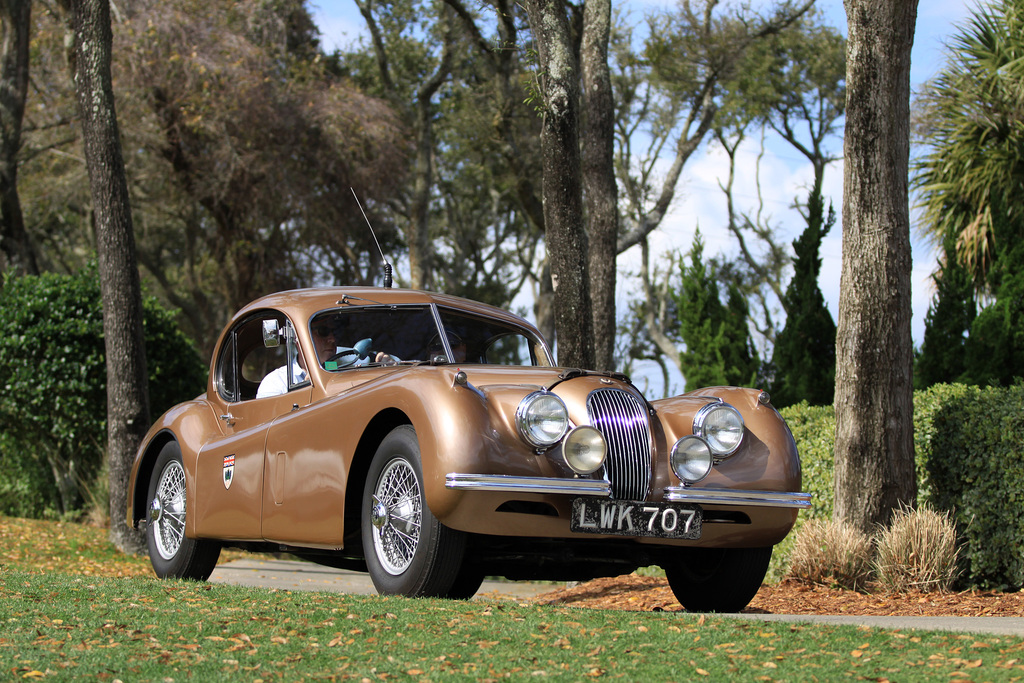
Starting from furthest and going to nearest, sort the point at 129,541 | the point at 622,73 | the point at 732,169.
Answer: the point at 732,169, the point at 622,73, the point at 129,541

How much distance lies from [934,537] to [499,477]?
4.19 m

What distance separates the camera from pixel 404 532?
5469 millimetres

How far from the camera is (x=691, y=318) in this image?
61.3 feet

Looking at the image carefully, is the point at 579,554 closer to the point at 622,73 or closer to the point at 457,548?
the point at 457,548

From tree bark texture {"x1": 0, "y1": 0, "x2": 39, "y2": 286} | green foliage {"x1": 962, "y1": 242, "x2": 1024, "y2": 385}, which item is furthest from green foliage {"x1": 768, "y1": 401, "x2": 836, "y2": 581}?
tree bark texture {"x1": 0, "y1": 0, "x2": 39, "y2": 286}

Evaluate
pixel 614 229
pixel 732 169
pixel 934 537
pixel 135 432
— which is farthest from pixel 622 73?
pixel 934 537

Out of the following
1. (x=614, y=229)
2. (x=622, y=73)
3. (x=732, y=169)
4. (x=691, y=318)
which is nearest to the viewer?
(x=614, y=229)

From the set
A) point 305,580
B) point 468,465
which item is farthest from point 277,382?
point 305,580

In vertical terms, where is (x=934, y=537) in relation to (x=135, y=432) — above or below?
below

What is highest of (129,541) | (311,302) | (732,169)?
(732,169)

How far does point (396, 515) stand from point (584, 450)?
3.52 feet

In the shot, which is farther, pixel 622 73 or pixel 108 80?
pixel 622 73

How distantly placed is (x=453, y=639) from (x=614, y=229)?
8.06m

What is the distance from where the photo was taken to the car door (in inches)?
259
